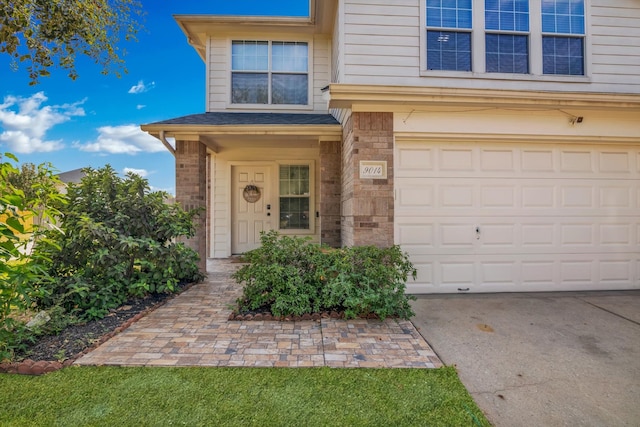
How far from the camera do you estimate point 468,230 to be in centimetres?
480

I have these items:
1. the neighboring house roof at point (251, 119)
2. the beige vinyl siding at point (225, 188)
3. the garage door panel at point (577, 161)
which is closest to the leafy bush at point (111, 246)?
the neighboring house roof at point (251, 119)

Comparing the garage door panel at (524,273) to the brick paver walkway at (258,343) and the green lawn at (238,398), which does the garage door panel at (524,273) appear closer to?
the brick paver walkway at (258,343)

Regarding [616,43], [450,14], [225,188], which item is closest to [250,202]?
[225,188]

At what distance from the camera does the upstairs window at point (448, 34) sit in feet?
16.0

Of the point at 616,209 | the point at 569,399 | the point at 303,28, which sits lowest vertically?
the point at 569,399

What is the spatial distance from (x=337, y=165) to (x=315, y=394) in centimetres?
451

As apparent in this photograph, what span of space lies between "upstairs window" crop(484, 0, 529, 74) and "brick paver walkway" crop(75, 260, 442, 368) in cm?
422

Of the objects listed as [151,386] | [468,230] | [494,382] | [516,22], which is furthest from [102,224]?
[516,22]

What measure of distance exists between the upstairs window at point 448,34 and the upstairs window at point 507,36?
0.33 m

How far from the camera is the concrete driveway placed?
214 cm

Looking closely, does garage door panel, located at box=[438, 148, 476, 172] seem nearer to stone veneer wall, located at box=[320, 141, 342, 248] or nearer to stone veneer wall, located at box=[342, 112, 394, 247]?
stone veneer wall, located at box=[342, 112, 394, 247]

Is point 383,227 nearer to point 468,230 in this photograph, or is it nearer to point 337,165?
point 468,230

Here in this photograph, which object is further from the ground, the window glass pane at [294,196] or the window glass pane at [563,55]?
the window glass pane at [563,55]

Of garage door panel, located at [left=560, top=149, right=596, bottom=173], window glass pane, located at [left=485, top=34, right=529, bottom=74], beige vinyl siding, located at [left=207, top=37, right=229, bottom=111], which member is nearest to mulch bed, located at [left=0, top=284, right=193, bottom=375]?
beige vinyl siding, located at [left=207, top=37, right=229, bottom=111]
